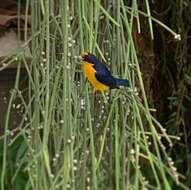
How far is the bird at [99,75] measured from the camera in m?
1.14

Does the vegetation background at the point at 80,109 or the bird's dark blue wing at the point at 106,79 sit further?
the bird's dark blue wing at the point at 106,79

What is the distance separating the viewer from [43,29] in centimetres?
112

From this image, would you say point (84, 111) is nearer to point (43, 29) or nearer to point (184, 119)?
point (43, 29)

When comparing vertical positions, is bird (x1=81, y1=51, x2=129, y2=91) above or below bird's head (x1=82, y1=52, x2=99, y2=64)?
below

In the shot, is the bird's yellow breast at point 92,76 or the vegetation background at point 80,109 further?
the bird's yellow breast at point 92,76

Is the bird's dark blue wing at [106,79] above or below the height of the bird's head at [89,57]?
below

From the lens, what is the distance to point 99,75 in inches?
45.6

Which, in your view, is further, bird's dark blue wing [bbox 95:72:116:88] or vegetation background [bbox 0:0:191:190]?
bird's dark blue wing [bbox 95:72:116:88]

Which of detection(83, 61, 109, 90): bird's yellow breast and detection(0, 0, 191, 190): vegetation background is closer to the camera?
detection(0, 0, 191, 190): vegetation background

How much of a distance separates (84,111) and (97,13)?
15 cm

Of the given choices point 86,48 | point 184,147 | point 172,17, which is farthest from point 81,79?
point 184,147

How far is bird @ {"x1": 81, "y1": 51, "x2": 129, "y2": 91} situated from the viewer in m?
1.14

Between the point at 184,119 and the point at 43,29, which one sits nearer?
the point at 43,29

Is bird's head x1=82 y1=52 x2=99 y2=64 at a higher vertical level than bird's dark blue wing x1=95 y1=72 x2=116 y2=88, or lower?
higher
